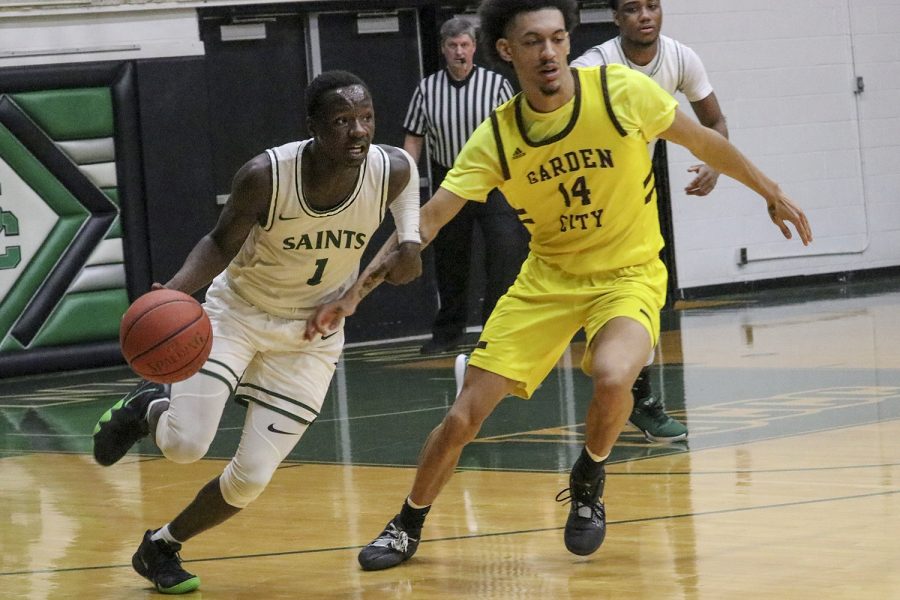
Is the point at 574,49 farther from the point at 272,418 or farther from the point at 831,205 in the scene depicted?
the point at 272,418

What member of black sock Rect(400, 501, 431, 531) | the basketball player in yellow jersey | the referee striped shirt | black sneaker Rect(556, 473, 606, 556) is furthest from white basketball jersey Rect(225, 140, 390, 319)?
the referee striped shirt

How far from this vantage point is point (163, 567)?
4.22m

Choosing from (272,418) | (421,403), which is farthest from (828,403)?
(272,418)

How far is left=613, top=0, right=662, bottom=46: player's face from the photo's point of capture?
6.08 metres

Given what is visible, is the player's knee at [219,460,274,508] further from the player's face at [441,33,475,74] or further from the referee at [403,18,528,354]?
the player's face at [441,33,475,74]

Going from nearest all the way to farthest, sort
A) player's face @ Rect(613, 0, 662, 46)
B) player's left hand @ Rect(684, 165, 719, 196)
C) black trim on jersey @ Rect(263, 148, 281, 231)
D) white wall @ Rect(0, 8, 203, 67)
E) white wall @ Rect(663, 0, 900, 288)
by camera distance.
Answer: black trim on jersey @ Rect(263, 148, 281, 231) < player's left hand @ Rect(684, 165, 719, 196) < player's face @ Rect(613, 0, 662, 46) < white wall @ Rect(0, 8, 203, 67) < white wall @ Rect(663, 0, 900, 288)

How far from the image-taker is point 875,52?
43.9 ft

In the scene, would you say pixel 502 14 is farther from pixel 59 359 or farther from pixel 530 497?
pixel 59 359

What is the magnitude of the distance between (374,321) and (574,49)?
2.64m

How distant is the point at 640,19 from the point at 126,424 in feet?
8.94

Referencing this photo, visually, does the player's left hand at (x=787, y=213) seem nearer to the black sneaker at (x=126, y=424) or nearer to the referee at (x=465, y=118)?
the black sneaker at (x=126, y=424)

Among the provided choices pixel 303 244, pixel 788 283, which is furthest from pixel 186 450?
pixel 788 283

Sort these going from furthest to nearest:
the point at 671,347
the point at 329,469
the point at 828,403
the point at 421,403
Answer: the point at 671,347, the point at 421,403, the point at 828,403, the point at 329,469

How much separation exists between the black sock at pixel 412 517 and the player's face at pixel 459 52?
5.13 meters
